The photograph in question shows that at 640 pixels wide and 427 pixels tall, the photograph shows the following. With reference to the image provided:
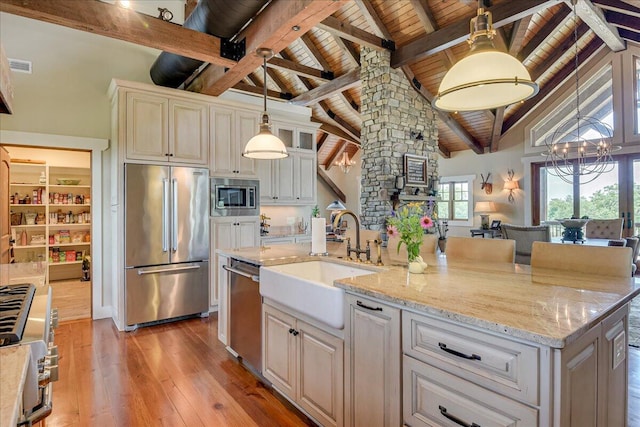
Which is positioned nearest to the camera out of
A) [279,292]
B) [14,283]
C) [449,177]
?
[14,283]

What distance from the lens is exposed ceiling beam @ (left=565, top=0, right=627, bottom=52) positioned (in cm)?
502

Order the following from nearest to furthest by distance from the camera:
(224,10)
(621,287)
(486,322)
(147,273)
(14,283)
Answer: (486,322) → (621,287) → (14,283) → (224,10) → (147,273)

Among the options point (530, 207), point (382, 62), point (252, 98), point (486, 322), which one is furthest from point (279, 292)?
point (530, 207)

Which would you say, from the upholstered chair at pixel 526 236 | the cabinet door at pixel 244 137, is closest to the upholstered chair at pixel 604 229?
the upholstered chair at pixel 526 236

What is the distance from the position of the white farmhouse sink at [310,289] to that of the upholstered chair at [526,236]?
126 inches

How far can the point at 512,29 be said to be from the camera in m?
5.24

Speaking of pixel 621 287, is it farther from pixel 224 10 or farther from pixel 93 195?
pixel 93 195

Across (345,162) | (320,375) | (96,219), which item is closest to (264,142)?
(320,375)

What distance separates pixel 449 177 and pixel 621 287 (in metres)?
8.24

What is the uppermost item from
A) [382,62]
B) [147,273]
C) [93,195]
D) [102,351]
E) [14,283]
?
[382,62]

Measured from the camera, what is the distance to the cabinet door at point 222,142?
4.43m

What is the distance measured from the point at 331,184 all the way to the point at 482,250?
905cm

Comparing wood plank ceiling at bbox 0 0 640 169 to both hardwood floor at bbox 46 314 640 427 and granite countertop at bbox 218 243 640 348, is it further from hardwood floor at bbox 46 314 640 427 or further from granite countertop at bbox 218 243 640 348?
hardwood floor at bbox 46 314 640 427

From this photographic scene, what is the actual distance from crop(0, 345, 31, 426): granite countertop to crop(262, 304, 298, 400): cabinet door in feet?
4.77
